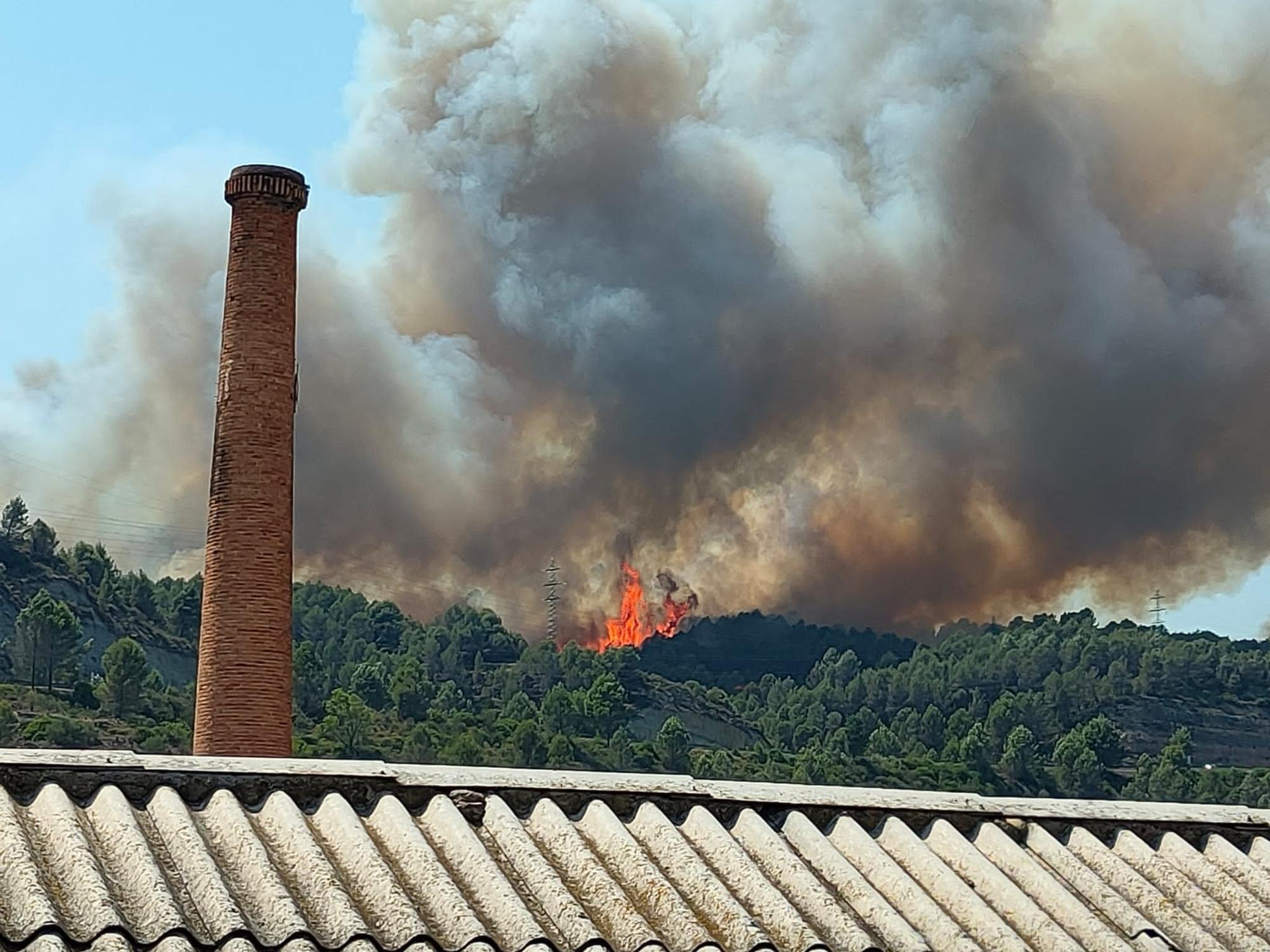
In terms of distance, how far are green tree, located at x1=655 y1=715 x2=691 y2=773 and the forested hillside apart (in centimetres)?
14

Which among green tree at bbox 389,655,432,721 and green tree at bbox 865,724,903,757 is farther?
green tree at bbox 865,724,903,757

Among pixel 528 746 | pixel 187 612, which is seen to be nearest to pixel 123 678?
pixel 528 746

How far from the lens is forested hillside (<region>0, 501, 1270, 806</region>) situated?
56.6m

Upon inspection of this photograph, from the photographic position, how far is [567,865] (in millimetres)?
3314

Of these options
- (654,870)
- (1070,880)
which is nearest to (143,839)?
(654,870)

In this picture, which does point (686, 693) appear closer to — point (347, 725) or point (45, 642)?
point (347, 725)

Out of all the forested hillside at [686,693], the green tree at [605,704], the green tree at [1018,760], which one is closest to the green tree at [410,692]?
the forested hillside at [686,693]

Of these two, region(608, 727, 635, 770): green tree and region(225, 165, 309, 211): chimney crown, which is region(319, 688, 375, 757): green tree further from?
region(225, 165, 309, 211): chimney crown

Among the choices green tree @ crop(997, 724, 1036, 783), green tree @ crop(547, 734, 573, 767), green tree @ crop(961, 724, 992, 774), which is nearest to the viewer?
green tree @ crop(547, 734, 573, 767)

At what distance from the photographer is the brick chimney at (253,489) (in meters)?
20.3

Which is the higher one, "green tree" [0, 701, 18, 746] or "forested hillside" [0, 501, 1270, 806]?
"forested hillside" [0, 501, 1270, 806]

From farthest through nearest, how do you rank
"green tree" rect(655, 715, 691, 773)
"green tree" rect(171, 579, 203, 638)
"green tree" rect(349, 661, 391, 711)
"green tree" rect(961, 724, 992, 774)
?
"green tree" rect(961, 724, 992, 774), "green tree" rect(171, 579, 203, 638), "green tree" rect(349, 661, 391, 711), "green tree" rect(655, 715, 691, 773)

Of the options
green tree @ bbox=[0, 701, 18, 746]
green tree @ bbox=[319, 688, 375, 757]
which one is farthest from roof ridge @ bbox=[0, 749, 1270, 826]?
green tree @ bbox=[319, 688, 375, 757]

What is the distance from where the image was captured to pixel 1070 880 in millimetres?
3686
